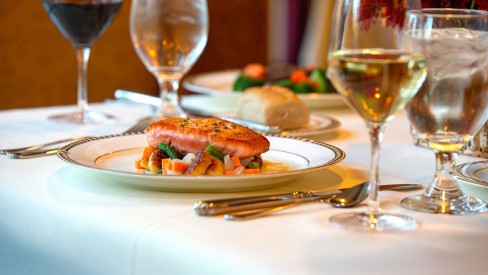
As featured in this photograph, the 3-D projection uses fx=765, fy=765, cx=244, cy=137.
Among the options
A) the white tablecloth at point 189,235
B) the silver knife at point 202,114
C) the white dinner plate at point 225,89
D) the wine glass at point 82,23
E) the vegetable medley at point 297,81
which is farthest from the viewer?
the vegetable medley at point 297,81

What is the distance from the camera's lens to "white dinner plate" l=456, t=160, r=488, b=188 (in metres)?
1.00

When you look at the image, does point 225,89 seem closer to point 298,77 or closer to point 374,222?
point 298,77

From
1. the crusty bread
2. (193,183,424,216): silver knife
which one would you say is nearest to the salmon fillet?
(193,183,424,216): silver knife

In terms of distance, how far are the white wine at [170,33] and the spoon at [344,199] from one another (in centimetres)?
70

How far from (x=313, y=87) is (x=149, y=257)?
1.37 metres

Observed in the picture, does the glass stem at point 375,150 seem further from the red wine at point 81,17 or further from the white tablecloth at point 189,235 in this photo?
the red wine at point 81,17

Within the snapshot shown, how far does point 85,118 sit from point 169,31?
0.28m

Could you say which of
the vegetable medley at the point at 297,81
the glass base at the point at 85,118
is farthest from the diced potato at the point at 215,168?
the vegetable medley at the point at 297,81

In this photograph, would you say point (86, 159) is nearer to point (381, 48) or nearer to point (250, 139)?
point (250, 139)

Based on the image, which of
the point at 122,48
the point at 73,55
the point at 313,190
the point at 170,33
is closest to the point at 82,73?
the point at 170,33

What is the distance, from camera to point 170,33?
62.3 inches

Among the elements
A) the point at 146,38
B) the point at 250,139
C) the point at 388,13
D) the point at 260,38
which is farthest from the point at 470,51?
the point at 260,38

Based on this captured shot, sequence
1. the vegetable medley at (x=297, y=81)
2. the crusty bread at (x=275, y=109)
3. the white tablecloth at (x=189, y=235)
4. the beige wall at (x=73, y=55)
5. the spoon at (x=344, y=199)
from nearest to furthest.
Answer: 1. the white tablecloth at (x=189, y=235)
2. the spoon at (x=344, y=199)
3. the crusty bread at (x=275, y=109)
4. the vegetable medley at (x=297, y=81)
5. the beige wall at (x=73, y=55)

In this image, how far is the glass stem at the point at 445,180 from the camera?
36.9 inches
